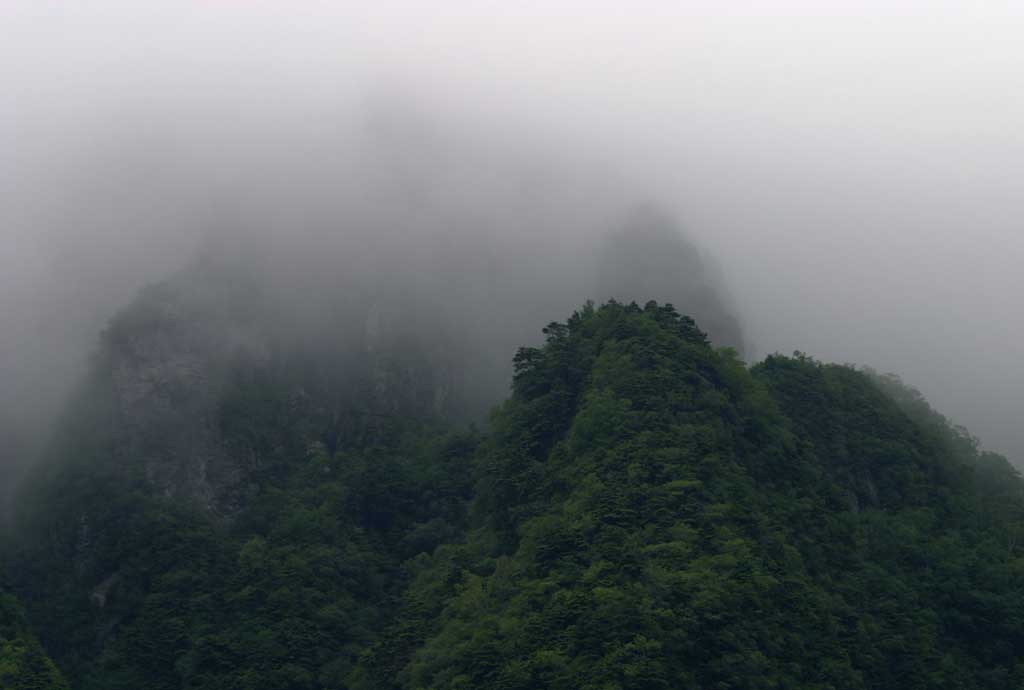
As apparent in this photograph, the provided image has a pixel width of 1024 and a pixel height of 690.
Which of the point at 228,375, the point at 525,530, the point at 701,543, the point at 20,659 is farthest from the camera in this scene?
the point at 228,375

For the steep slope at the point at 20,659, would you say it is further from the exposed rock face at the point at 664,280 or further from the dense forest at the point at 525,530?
the exposed rock face at the point at 664,280

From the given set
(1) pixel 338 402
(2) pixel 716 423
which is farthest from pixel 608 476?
(1) pixel 338 402

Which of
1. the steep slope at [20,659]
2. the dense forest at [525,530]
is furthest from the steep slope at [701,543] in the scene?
the steep slope at [20,659]

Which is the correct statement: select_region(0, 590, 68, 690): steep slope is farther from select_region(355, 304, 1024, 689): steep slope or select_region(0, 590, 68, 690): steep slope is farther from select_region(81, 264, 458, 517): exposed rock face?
select_region(81, 264, 458, 517): exposed rock face

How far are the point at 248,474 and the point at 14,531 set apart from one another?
15.3 metres

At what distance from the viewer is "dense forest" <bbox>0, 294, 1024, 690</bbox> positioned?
5284 centimetres

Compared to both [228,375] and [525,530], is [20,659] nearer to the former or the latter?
[525,530]

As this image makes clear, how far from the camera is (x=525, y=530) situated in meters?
61.2

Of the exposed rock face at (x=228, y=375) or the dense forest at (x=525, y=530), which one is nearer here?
the dense forest at (x=525, y=530)

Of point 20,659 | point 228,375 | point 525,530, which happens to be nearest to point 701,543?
point 525,530

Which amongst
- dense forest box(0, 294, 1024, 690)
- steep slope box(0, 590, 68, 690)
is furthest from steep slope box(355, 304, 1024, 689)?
steep slope box(0, 590, 68, 690)

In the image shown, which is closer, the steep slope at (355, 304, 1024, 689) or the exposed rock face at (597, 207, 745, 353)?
the steep slope at (355, 304, 1024, 689)

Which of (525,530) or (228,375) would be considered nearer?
(525,530)

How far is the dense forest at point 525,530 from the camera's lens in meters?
52.8
